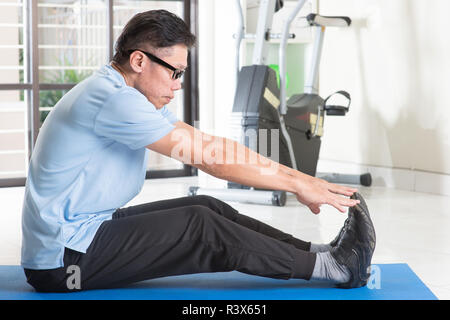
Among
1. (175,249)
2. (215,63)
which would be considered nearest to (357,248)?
(175,249)

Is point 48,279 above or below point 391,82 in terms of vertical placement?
below

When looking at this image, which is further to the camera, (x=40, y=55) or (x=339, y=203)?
Answer: (x=40, y=55)

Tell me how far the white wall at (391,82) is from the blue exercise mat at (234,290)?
8.70ft

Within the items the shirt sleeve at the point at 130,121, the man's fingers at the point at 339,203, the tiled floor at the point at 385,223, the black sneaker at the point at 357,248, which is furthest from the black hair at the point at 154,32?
the tiled floor at the point at 385,223

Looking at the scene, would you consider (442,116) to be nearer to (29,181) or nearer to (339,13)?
(339,13)

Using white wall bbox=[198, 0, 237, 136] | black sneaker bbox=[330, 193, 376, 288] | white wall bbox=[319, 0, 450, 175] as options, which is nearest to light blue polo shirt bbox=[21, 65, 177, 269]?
black sneaker bbox=[330, 193, 376, 288]

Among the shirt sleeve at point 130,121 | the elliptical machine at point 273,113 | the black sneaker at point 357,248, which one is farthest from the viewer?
the elliptical machine at point 273,113

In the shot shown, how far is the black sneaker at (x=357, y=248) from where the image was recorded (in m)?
2.12

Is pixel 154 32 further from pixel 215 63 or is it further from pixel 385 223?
pixel 215 63

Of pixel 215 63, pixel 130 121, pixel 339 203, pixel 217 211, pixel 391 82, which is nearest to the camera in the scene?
pixel 130 121

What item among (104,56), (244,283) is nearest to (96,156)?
(244,283)

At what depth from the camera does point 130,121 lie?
1.90m

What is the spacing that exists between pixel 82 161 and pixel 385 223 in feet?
6.92

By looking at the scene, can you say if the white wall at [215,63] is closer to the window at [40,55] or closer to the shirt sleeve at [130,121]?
the window at [40,55]
